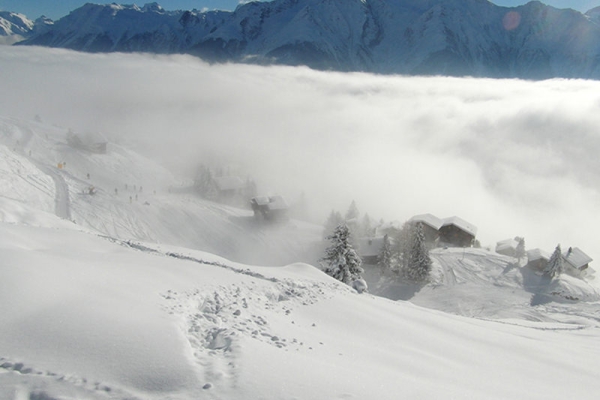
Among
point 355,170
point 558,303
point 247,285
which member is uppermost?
point 355,170

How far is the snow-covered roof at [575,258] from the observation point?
57.1 meters

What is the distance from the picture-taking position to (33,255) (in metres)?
11.6

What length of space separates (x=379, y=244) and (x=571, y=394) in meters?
45.5

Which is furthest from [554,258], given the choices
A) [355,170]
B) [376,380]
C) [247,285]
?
[355,170]

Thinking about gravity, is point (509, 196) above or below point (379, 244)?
above

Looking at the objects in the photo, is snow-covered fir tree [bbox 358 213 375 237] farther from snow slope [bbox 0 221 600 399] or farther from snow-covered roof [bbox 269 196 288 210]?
snow slope [bbox 0 221 600 399]

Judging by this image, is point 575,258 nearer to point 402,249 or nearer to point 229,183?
point 402,249

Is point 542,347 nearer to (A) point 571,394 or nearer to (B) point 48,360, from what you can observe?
(A) point 571,394

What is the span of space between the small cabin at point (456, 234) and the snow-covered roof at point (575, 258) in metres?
13.5

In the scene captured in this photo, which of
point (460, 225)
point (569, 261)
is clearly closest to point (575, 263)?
point (569, 261)

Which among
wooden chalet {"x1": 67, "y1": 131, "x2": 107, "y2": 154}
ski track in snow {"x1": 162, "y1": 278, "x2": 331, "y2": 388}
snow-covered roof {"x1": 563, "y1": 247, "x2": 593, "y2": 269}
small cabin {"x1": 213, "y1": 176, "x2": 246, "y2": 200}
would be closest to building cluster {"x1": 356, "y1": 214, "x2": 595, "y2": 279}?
snow-covered roof {"x1": 563, "y1": 247, "x2": 593, "y2": 269}

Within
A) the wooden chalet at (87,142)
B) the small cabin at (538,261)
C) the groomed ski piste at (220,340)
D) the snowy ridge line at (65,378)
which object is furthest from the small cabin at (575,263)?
the wooden chalet at (87,142)

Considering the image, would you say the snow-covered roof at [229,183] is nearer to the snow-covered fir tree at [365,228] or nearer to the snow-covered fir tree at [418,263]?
the snow-covered fir tree at [365,228]

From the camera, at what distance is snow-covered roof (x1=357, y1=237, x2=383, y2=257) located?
181 ft
